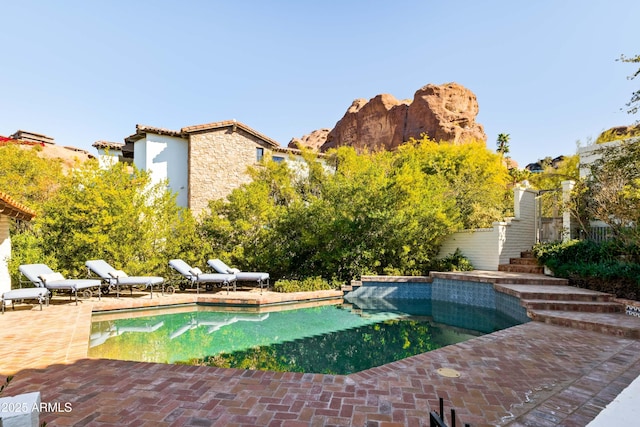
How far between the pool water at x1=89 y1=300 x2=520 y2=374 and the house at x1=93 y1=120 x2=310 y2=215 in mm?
10426

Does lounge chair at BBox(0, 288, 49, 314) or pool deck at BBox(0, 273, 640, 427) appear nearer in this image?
pool deck at BBox(0, 273, 640, 427)

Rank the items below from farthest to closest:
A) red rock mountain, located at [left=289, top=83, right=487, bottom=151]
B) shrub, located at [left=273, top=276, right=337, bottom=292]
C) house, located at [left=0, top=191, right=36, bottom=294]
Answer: red rock mountain, located at [left=289, top=83, right=487, bottom=151], shrub, located at [left=273, top=276, right=337, bottom=292], house, located at [left=0, top=191, right=36, bottom=294]

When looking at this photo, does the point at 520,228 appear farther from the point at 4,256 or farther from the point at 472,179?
the point at 4,256

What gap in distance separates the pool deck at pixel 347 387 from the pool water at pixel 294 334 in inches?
50.2

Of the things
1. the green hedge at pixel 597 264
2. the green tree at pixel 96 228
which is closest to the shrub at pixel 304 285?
the green tree at pixel 96 228

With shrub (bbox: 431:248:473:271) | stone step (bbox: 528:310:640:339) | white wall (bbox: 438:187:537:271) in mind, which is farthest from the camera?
shrub (bbox: 431:248:473:271)

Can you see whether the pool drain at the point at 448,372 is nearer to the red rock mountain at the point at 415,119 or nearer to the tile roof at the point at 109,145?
the tile roof at the point at 109,145

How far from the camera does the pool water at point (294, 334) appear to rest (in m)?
5.95

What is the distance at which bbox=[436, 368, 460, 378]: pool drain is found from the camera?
13.9ft

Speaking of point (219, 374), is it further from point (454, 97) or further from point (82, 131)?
point (454, 97)

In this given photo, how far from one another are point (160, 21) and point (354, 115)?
35.4m

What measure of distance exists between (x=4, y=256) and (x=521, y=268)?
15986mm

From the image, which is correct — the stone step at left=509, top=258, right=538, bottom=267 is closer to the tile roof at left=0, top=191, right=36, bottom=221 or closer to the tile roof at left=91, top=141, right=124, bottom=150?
the tile roof at left=0, top=191, right=36, bottom=221

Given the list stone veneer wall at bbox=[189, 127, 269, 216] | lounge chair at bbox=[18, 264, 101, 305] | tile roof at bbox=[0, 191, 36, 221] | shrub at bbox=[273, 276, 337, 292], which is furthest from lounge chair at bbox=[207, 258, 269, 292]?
stone veneer wall at bbox=[189, 127, 269, 216]
